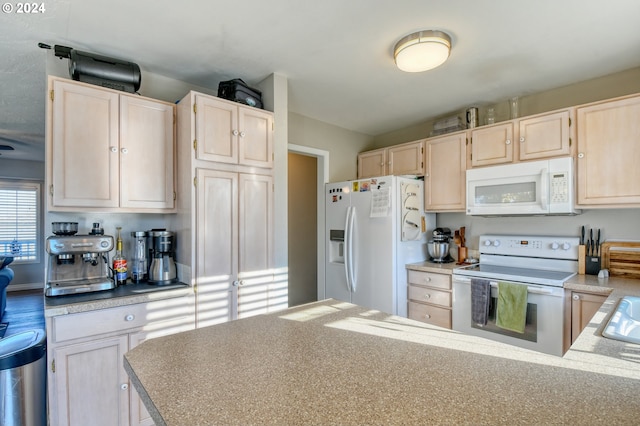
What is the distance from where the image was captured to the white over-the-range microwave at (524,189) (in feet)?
7.98

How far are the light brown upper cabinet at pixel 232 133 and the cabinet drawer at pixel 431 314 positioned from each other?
6.28ft

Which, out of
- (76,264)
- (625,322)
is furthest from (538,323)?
(76,264)

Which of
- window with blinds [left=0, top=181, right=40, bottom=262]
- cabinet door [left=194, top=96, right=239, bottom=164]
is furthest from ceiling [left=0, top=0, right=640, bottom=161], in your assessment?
window with blinds [left=0, top=181, right=40, bottom=262]

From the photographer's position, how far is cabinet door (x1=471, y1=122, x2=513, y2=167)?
109 inches

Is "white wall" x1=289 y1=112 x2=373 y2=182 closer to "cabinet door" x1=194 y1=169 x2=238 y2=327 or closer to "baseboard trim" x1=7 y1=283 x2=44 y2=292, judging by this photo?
"cabinet door" x1=194 y1=169 x2=238 y2=327

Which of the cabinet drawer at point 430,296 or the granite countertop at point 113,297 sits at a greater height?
the granite countertop at point 113,297

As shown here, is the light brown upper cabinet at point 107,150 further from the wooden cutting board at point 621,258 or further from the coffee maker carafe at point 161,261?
the wooden cutting board at point 621,258

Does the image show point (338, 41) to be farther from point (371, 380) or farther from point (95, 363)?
point (95, 363)

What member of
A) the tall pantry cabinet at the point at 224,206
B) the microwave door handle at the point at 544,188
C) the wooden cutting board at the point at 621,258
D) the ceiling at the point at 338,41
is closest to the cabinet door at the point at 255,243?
the tall pantry cabinet at the point at 224,206

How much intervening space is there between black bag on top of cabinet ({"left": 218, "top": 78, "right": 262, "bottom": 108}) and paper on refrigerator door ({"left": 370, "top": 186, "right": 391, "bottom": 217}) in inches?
55.2

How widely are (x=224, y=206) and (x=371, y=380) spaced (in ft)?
5.74

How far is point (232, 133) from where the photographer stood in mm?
2330

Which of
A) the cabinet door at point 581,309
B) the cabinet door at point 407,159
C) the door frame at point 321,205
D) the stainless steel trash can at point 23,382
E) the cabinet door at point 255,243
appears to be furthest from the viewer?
the door frame at point 321,205

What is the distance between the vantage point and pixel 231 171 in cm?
233
